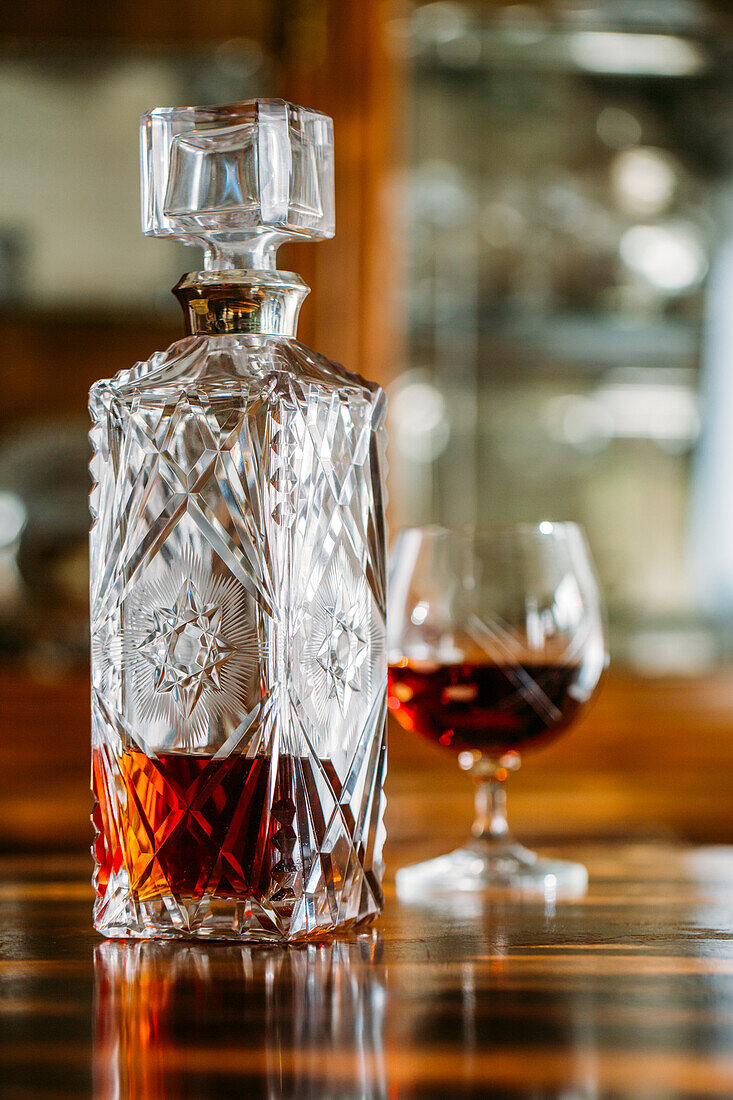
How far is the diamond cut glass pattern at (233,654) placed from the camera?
21.1 inches

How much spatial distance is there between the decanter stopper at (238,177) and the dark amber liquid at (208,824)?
0.21m

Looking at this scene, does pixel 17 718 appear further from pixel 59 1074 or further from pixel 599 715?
pixel 59 1074

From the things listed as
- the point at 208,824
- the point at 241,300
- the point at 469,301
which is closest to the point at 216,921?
the point at 208,824

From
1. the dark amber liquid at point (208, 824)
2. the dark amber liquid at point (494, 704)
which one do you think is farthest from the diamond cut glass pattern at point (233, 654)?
the dark amber liquid at point (494, 704)

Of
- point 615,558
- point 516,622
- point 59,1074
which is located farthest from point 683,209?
point 59,1074

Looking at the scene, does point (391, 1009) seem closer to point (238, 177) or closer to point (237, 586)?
point (237, 586)

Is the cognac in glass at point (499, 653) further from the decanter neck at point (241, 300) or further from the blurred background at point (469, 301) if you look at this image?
the blurred background at point (469, 301)

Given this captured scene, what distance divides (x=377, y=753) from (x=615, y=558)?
155cm

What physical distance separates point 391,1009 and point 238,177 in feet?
1.10

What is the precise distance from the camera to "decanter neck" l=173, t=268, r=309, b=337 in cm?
57

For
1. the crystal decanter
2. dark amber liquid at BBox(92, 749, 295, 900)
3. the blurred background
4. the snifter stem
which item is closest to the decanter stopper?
the crystal decanter

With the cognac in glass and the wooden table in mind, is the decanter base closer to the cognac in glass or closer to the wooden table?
the wooden table

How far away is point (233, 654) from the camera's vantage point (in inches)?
21.3

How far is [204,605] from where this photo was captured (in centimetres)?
55
